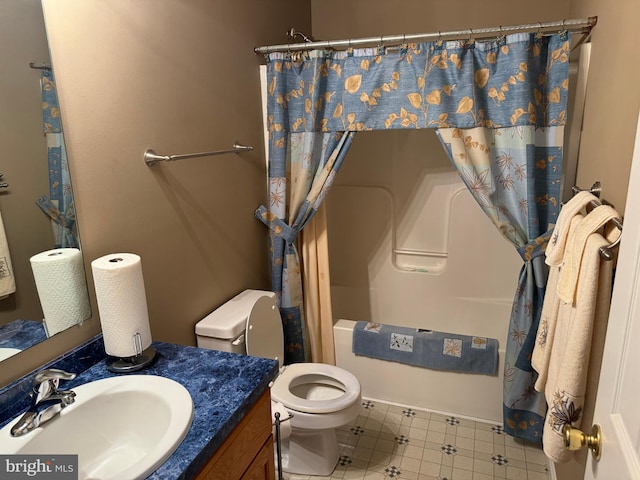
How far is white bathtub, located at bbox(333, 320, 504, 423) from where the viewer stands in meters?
2.41

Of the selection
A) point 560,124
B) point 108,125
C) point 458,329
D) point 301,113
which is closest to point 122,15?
point 108,125

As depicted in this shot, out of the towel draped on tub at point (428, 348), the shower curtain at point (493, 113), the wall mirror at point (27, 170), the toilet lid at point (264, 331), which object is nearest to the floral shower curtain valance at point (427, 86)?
the shower curtain at point (493, 113)

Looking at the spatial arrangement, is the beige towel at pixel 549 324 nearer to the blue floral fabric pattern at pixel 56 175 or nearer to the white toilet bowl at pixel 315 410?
the white toilet bowl at pixel 315 410

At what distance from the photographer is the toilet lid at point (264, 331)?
204cm

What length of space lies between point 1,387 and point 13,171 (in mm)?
571

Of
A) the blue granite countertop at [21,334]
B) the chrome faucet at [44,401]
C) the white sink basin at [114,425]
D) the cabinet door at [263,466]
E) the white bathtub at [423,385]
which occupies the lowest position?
the white bathtub at [423,385]

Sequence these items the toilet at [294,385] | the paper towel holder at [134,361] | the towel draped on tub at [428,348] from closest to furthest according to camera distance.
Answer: the paper towel holder at [134,361], the toilet at [294,385], the towel draped on tub at [428,348]

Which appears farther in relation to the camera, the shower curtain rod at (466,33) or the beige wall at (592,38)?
the shower curtain rod at (466,33)

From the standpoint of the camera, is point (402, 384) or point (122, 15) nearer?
point (122, 15)

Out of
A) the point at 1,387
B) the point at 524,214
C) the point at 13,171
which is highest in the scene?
the point at 13,171

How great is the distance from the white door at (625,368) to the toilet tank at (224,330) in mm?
1369

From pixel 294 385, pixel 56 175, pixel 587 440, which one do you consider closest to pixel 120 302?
pixel 56 175

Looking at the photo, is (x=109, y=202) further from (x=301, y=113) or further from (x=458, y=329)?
(x=458, y=329)

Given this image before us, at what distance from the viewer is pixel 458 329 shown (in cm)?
310
